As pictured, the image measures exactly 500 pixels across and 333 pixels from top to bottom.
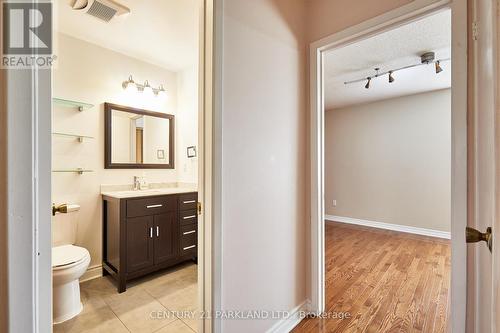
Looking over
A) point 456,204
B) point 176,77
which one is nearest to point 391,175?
point 456,204

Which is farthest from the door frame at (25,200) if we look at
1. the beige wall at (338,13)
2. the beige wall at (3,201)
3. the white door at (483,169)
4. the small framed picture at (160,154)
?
the small framed picture at (160,154)

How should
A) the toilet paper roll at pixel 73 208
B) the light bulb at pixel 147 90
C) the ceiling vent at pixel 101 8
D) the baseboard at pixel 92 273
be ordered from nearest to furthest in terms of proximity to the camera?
the ceiling vent at pixel 101 8, the toilet paper roll at pixel 73 208, the baseboard at pixel 92 273, the light bulb at pixel 147 90

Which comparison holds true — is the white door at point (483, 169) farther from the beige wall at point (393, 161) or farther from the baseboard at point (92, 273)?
the beige wall at point (393, 161)

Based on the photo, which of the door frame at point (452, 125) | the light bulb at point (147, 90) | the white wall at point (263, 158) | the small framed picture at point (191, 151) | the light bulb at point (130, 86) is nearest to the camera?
the door frame at point (452, 125)

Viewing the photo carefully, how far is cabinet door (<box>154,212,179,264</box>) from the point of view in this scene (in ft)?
7.83

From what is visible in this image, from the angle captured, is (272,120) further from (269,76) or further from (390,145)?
(390,145)

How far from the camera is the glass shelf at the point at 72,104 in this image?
7.07 feet

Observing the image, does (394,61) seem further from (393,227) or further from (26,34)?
(26,34)

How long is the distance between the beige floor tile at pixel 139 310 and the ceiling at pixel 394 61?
248cm

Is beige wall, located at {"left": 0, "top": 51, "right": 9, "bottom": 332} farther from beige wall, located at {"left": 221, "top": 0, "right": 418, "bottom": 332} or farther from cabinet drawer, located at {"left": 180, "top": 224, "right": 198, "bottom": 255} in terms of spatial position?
cabinet drawer, located at {"left": 180, "top": 224, "right": 198, "bottom": 255}

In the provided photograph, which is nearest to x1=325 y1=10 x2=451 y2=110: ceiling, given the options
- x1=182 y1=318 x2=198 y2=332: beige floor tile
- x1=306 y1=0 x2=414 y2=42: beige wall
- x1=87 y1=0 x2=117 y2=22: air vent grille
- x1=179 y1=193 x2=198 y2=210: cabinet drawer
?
x1=306 y1=0 x2=414 y2=42: beige wall

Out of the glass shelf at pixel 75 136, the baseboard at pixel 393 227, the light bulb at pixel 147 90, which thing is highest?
the light bulb at pixel 147 90

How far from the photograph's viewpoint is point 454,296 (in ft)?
3.84

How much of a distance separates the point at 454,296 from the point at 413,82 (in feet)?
10.7
